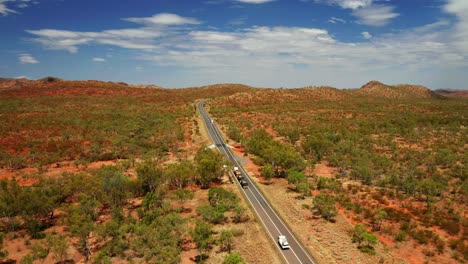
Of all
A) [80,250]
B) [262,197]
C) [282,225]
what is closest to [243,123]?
[262,197]

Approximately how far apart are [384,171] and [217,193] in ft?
106

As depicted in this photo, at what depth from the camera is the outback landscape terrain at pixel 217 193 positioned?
3102 cm

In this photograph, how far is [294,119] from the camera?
106250mm

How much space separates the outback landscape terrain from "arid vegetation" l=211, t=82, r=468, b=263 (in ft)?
0.77

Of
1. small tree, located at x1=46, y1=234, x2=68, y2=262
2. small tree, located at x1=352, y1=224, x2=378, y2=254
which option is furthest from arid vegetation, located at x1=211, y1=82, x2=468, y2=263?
small tree, located at x1=46, y1=234, x2=68, y2=262

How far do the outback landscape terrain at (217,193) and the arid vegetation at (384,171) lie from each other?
0.23m

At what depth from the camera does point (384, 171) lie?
53250 mm

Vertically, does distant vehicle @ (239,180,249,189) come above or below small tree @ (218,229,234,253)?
above

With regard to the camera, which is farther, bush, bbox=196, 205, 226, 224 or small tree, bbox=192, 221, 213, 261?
bush, bbox=196, 205, 226, 224

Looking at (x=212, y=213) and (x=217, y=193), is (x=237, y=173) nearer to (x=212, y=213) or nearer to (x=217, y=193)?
(x=217, y=193)

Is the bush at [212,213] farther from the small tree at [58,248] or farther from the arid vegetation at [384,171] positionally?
the small tree at [58,248]

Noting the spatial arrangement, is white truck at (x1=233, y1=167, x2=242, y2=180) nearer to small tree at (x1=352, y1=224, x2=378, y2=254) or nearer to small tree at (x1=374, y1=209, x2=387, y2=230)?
small tree at (x1=374, y1=209, x2=387, y2=230)

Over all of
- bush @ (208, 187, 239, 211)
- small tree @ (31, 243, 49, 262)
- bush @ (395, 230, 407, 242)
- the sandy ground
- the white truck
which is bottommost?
small tree @ (31, 243, 49, 262)

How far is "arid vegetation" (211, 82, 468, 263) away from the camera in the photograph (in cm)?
3362
